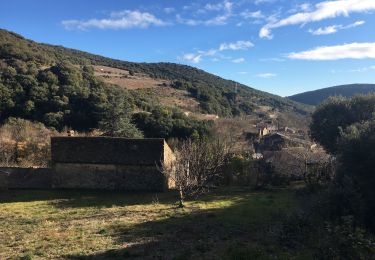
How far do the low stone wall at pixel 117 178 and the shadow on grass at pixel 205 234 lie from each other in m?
6.88

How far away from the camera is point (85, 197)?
32188 mm

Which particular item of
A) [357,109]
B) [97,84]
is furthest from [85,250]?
[97,84]

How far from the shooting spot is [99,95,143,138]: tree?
55.7m

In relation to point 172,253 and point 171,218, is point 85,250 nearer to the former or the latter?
point 172,253

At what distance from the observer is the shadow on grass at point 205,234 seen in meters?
16.1

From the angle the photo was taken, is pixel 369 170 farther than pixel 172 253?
Yes

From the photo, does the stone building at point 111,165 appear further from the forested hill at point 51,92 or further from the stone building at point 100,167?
the forested hill at point 51,92

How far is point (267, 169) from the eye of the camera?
37.4m

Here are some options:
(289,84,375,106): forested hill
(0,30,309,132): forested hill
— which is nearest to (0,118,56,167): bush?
(0,30,309,132): forested hill

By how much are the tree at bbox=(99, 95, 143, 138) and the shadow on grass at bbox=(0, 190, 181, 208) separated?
72.3ft

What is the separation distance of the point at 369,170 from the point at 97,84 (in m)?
57.9

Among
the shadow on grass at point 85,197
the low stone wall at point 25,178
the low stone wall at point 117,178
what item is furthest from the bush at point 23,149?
the low stone wall at point 117,178

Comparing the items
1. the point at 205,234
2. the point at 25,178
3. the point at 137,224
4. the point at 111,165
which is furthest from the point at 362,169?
the point at 25,178

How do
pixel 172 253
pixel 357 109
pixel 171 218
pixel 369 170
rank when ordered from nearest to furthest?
pixel 172 253
pixel 369 170
pixel 171 218
pixel 357 109
